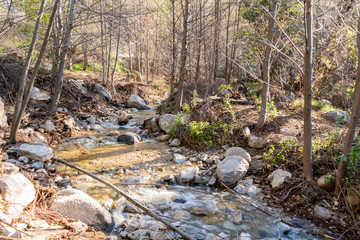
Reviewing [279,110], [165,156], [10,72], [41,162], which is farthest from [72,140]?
[279,110]

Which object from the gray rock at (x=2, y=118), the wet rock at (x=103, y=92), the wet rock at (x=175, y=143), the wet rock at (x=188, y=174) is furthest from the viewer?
the wet rock at (x=103, y=92)

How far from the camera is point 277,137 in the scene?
242 inches

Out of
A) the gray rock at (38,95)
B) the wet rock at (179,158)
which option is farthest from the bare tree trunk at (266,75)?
the gray rock at (38,95)

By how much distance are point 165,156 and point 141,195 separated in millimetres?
2122

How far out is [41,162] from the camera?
5324mm

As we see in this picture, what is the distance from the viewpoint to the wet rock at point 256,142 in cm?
633

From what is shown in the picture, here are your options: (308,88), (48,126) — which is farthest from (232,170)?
(48,126)

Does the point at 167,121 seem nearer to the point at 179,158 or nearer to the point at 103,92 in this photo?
the point at 179,158

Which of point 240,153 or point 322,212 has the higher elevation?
point 240,153

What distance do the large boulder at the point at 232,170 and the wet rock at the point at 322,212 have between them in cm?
146

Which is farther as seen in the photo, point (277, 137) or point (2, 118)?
point (2, 118)

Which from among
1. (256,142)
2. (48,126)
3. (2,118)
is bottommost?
(256,142)

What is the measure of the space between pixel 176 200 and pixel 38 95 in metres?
7.01

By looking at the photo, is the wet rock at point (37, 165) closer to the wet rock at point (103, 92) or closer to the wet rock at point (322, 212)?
the wet rock at point (322, 212)
